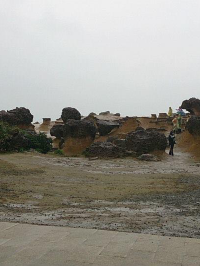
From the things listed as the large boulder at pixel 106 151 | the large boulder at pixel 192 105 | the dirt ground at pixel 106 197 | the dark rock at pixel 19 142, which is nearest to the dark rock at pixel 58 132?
the dark rock at pixel 19 142

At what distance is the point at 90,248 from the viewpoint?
4.14m

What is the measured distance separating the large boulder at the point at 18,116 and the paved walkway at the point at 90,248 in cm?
2384

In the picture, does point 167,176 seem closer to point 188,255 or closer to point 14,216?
point 14,216

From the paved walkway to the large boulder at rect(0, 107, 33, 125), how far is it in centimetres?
2384

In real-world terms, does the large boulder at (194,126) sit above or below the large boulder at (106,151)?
above

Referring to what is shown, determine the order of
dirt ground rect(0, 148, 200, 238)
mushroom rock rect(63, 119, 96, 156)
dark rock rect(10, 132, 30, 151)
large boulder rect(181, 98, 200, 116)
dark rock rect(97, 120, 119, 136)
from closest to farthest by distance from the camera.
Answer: dirt ground rect(0, 148, 200, 238) → dark rock rect(10, 132, 30, 151) → mushroom rock rect(63, 119, 96, 156) → dark rock rect(97, 120, 119, 136) → large boulder rect(181, 98, 200, 116)

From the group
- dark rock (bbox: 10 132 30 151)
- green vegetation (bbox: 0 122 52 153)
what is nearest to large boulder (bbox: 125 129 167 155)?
green vegetation (bbox: 0 122 52 153)

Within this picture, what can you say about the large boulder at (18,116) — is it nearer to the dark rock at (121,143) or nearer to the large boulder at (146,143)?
the dark rock at (121,143)

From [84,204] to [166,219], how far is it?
7.21 ft

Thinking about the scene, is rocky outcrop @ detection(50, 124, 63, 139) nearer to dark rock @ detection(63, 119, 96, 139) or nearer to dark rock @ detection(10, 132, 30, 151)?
dark rock @ detection(63, 119, 96, 139)

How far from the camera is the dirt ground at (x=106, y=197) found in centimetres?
589

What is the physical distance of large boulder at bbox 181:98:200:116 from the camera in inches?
1211

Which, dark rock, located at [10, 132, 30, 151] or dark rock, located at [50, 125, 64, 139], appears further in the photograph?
dark rock, located at [50, 125, 64, 139]

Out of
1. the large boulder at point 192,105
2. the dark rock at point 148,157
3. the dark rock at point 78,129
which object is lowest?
the dark rock at point 148,157
